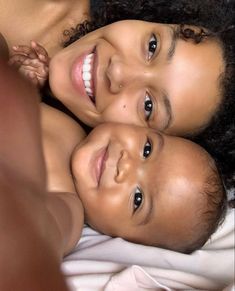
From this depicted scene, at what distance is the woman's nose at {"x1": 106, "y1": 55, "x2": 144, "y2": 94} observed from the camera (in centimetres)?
94

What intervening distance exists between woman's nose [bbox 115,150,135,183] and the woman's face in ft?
0.24

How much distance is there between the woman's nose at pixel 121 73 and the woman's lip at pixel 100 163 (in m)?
0.11

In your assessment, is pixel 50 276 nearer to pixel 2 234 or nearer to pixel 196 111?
pixel 2 234

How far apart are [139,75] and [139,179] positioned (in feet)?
0.61

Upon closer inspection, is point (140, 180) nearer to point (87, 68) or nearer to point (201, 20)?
point (87, 68)

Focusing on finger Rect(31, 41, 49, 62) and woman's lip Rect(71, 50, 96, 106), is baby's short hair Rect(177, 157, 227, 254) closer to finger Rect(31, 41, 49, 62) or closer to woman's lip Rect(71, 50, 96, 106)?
woman's lip Rect(71, 50, 96, 106)

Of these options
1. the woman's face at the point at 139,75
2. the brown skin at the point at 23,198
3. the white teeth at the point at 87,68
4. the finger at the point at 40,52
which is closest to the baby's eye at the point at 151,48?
the woman's face at the point at 139,75

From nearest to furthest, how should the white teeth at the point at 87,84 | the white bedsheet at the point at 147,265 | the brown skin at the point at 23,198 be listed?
the brown skin at the point at 23,198, the white bedsheet at the point at 147,265, the white teeth at the point at 87,84

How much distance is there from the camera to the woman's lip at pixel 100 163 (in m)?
0.95

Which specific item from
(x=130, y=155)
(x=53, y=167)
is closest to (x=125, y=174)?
(x=130, y=155)

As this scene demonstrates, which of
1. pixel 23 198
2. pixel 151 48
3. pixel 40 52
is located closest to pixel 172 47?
pixel 151 48

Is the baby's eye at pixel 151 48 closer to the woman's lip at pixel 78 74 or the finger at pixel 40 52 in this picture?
the woman's lip at pixel 78 74

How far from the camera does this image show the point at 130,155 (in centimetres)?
96

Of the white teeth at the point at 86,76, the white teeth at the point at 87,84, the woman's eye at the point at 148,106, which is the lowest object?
the woman's eye at the point at 148,106
